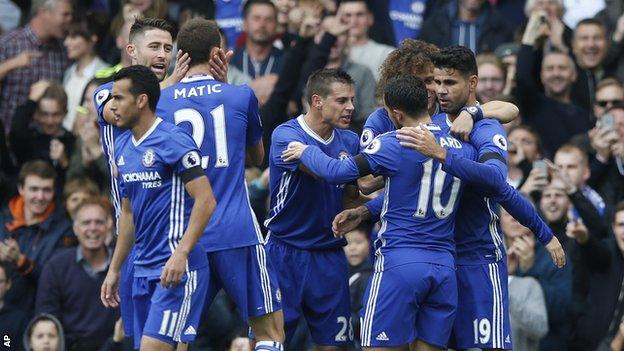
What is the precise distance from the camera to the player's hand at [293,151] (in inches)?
466

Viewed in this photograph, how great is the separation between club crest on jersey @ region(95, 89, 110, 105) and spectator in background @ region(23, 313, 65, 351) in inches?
140

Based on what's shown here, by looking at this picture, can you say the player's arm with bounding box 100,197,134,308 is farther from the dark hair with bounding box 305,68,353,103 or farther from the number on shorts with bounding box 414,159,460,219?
the number on shorts with bounding box 414,159,460,219

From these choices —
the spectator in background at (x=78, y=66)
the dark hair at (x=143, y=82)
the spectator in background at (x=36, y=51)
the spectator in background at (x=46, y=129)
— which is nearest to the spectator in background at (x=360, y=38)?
the spectator in background at (x=78, y=66)

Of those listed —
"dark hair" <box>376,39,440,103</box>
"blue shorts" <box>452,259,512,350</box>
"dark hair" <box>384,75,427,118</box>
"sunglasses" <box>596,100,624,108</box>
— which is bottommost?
"blue shorts" <box>452,259,512,350</box>

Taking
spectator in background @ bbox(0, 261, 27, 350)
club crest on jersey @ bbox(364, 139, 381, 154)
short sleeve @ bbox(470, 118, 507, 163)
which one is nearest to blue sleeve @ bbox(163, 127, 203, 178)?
club crest on jersey @ bbox(364, 139, 381, 154)

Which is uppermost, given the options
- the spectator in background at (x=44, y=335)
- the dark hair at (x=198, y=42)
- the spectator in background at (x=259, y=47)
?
the spectator in background at (x=259, y=47)

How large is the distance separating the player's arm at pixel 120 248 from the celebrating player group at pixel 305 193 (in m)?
0.01

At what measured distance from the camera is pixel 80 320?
51.1 feet

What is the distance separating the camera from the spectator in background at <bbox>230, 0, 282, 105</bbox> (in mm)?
17750

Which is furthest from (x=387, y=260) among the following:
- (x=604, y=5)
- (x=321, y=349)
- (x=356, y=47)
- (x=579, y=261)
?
(x=604, y=5)

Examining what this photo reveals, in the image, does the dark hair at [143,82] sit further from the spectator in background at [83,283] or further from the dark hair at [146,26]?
the spectator in background at [83,283]

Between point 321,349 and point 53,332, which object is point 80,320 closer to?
point 53,332

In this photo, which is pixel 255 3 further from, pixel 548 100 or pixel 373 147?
pixel 373 147

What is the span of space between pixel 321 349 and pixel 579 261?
3815 millimetres
